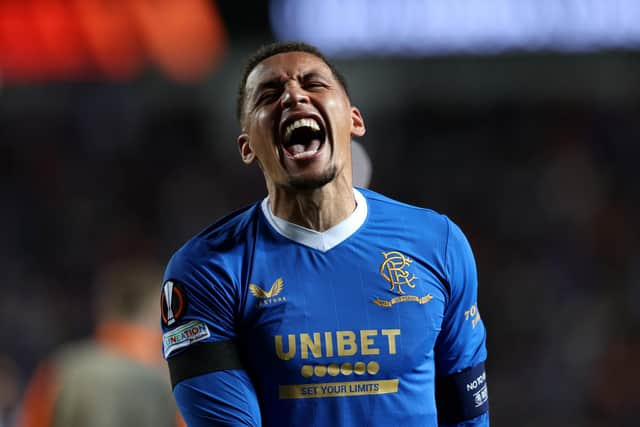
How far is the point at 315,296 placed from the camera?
2.08 m

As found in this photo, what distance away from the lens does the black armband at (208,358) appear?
2.03 meters

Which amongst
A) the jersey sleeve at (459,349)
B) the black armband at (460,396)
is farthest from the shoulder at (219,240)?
the black armband at (460,396)

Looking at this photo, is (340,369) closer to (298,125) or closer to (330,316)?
(330,316)

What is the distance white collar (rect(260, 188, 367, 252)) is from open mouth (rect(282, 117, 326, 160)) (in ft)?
0.57


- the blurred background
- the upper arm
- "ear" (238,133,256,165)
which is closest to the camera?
the upper arm

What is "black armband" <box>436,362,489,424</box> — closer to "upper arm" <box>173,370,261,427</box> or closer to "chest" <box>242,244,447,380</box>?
"chest" <box>242,244,447,380</box>

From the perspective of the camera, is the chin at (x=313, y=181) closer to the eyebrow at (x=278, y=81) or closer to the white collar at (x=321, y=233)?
the white collar at (x=321, y=233)

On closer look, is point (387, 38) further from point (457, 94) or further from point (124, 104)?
point (124, 104)

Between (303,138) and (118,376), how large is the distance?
1714 mm

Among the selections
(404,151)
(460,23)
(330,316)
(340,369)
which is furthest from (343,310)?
(404,151)

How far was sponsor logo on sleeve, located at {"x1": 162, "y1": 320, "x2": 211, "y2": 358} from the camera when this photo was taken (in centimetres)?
204

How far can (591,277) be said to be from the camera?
10.2 meters

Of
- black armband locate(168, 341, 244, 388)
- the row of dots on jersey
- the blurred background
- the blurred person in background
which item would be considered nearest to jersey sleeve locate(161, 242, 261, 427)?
black armband locate(168, 341, 244, 388)

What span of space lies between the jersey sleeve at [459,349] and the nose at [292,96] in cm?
48
